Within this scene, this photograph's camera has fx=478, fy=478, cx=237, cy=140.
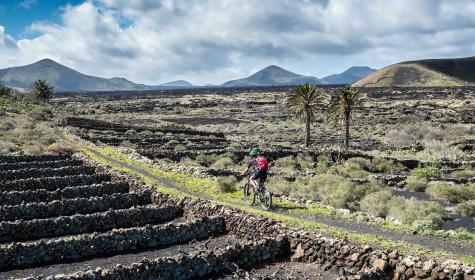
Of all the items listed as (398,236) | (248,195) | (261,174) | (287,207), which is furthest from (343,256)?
(248,195)

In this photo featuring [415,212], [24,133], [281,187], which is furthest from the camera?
[24,133]

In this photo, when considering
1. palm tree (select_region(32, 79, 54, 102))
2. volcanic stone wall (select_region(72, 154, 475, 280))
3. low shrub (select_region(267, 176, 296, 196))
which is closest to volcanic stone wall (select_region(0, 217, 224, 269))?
volcanic stone wall (select_region(72, 154, 475, 280))

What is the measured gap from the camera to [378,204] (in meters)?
26.1

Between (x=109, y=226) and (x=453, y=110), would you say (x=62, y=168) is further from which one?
(x=453, y=110)

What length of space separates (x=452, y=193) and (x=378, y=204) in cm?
939

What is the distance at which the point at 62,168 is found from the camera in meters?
33.4

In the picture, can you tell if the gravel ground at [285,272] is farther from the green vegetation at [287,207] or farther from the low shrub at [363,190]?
the low shrub at [363,190]

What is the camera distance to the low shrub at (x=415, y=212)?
2235 cm

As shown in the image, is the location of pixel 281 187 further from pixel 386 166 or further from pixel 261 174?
pixel 386 166

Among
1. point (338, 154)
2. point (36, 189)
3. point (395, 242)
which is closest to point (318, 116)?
point (338, 154)

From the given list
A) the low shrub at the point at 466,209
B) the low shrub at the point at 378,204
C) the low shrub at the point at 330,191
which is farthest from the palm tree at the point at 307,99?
the low shrub at the point at 466,209

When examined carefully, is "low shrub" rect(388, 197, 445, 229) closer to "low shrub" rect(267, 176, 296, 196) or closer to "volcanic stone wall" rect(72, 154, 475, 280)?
"low shrub" rect(267, 176, 296, 196)

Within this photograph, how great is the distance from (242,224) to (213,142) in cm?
4429

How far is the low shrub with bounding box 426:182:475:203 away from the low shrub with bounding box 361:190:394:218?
22.5ft
